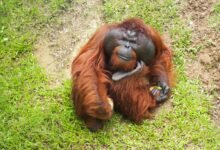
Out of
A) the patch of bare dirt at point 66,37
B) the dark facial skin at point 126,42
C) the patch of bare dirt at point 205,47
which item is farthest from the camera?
the patch of bare dirt at point 66,37

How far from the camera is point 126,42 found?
4.07 meters

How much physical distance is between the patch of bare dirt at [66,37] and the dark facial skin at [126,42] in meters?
0.65

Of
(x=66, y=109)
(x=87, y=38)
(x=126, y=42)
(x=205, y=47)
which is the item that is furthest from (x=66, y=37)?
(x=205, y=47)

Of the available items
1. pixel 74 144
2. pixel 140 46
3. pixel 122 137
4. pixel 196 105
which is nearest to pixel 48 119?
pixel 74 144

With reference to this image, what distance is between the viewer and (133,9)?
199 inches

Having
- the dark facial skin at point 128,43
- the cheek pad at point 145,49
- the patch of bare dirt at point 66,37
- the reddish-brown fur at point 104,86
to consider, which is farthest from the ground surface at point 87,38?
the dark facial skin at point 128,43

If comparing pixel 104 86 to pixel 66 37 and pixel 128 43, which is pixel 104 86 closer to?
pixel 128 43

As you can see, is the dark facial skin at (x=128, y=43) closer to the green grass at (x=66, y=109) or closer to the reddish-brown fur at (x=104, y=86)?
the reddish-brown fur at (x=104, y=86)

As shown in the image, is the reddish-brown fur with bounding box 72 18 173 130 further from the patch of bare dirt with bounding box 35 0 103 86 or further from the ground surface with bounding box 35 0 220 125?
the patch of bare dirt with bounding box 35 0 103 86

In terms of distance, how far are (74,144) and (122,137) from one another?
373 millimetres

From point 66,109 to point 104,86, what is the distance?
1.26ft

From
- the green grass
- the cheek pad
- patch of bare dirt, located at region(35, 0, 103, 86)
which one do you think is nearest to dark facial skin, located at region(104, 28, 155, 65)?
the cheek pad

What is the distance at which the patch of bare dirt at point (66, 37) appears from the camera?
184 inches

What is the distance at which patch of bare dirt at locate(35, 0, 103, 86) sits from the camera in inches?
184
